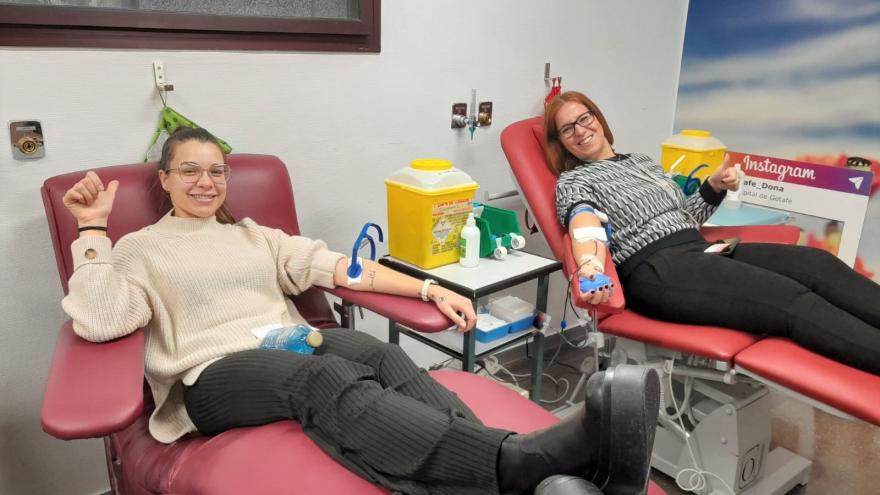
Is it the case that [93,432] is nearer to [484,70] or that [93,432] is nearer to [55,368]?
[55,368]

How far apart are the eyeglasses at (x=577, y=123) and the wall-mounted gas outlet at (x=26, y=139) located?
4.89 feet

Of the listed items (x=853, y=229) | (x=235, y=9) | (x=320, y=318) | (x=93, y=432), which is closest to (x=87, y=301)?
(x=93, y=432)

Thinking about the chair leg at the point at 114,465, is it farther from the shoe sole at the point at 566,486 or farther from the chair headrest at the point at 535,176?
the chair headrest at the point at 535,176

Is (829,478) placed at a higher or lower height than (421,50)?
lower

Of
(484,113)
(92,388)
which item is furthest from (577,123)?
(92,388)

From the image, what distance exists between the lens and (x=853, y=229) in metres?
2.72

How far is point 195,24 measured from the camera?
5.44 ft

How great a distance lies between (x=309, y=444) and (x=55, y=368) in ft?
1.50

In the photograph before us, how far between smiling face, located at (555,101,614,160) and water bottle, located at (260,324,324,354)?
3.76ft

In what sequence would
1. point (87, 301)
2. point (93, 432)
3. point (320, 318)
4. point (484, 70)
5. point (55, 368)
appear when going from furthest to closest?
point (484, 70), point (320, 318), point (87, 301), point (55, 368), point (93, 432)

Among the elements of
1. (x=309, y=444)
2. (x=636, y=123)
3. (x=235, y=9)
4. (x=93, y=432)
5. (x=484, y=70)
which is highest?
(x=235, y=9)

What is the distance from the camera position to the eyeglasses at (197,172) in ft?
4.80

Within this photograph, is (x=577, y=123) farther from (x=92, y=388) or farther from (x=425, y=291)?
(x=92, y=388)

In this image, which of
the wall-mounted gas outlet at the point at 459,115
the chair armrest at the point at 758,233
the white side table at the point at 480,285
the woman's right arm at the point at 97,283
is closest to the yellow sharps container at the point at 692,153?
the chair armrest at the point at 758,233
